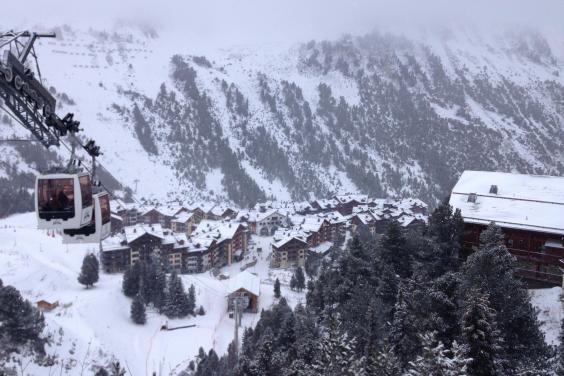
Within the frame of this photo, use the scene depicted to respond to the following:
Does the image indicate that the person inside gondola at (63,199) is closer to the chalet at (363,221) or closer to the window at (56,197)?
the window at (56,197)

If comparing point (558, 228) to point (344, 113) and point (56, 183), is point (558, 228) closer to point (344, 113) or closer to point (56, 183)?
point (56, 183)

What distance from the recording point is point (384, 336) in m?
24.8

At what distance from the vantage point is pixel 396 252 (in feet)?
101

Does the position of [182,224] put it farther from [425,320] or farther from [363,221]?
[425,320]

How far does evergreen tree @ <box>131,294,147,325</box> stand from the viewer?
50.7 meters

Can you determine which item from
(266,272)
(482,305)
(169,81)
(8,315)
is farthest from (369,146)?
(482,305)

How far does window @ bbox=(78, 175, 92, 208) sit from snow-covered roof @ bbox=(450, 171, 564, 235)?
2440 cm

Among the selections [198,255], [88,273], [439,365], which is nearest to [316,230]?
[198,255]

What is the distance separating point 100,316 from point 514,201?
43.0m

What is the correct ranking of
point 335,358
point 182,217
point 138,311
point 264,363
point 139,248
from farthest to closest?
1. point 182,217
2. point 139,248
3. point 138,311
4. point 264,363
5. point 335,358

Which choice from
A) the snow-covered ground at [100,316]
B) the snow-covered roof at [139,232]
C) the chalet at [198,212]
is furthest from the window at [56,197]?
the chalet at [198,212]

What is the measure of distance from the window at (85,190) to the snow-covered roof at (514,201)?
24.4 meters

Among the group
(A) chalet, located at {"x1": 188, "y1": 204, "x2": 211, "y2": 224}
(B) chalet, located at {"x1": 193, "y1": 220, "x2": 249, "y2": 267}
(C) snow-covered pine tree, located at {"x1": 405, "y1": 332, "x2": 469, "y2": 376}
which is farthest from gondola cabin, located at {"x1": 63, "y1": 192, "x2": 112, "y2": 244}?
(A) chalet, located at {"x1": 188, "y1": 204, "x2": 211, "y2": 224}

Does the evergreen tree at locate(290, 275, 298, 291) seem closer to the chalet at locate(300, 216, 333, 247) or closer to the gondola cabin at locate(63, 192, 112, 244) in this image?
the chalet at locate(300, 216, 333, 247)
